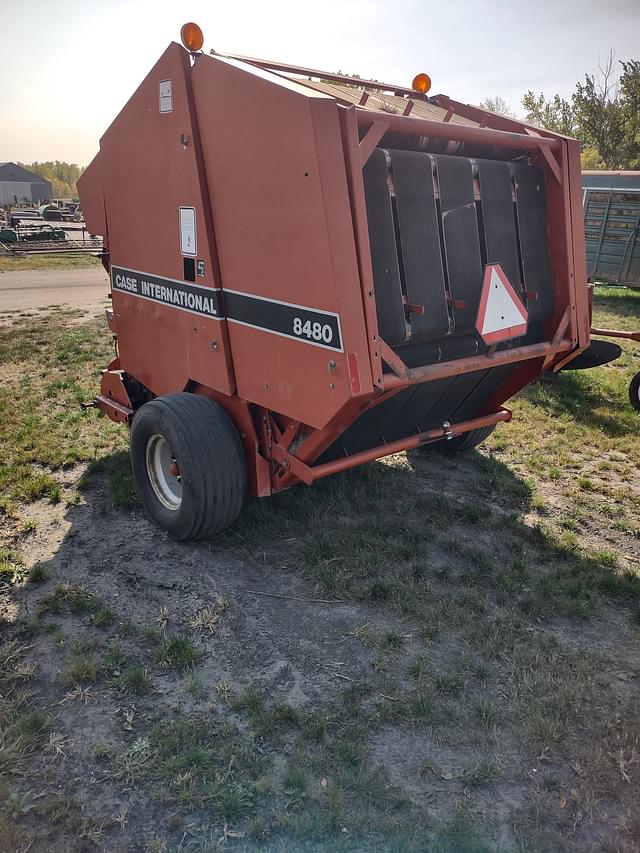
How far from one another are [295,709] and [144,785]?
69 cm

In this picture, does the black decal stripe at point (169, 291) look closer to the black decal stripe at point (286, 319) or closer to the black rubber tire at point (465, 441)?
the black decal stripe at point (286, 319)

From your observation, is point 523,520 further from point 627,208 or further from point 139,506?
point 627,208

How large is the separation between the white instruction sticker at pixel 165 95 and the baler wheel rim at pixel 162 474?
201cm

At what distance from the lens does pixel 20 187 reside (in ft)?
234

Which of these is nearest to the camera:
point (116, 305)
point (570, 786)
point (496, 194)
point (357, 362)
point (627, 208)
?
point (570, 786)

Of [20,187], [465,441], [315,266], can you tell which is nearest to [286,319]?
[315,266]

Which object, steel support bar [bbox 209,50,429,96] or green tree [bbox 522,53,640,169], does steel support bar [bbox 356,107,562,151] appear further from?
green tree [bbox 522,53,640,169]

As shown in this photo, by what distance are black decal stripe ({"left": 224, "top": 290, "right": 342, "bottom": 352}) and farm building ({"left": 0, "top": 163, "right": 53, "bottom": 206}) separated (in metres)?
75.3

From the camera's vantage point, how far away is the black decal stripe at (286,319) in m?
3.19

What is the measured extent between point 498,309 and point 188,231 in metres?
1.90

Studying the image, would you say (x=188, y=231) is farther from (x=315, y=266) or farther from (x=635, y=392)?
(x=635, y=392)

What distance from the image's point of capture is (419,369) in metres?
3.45

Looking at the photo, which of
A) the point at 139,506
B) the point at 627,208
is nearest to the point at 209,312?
the point at 139,506

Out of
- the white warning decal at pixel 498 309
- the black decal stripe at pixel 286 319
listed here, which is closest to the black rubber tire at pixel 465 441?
the white warning decal at pixel 498 309
